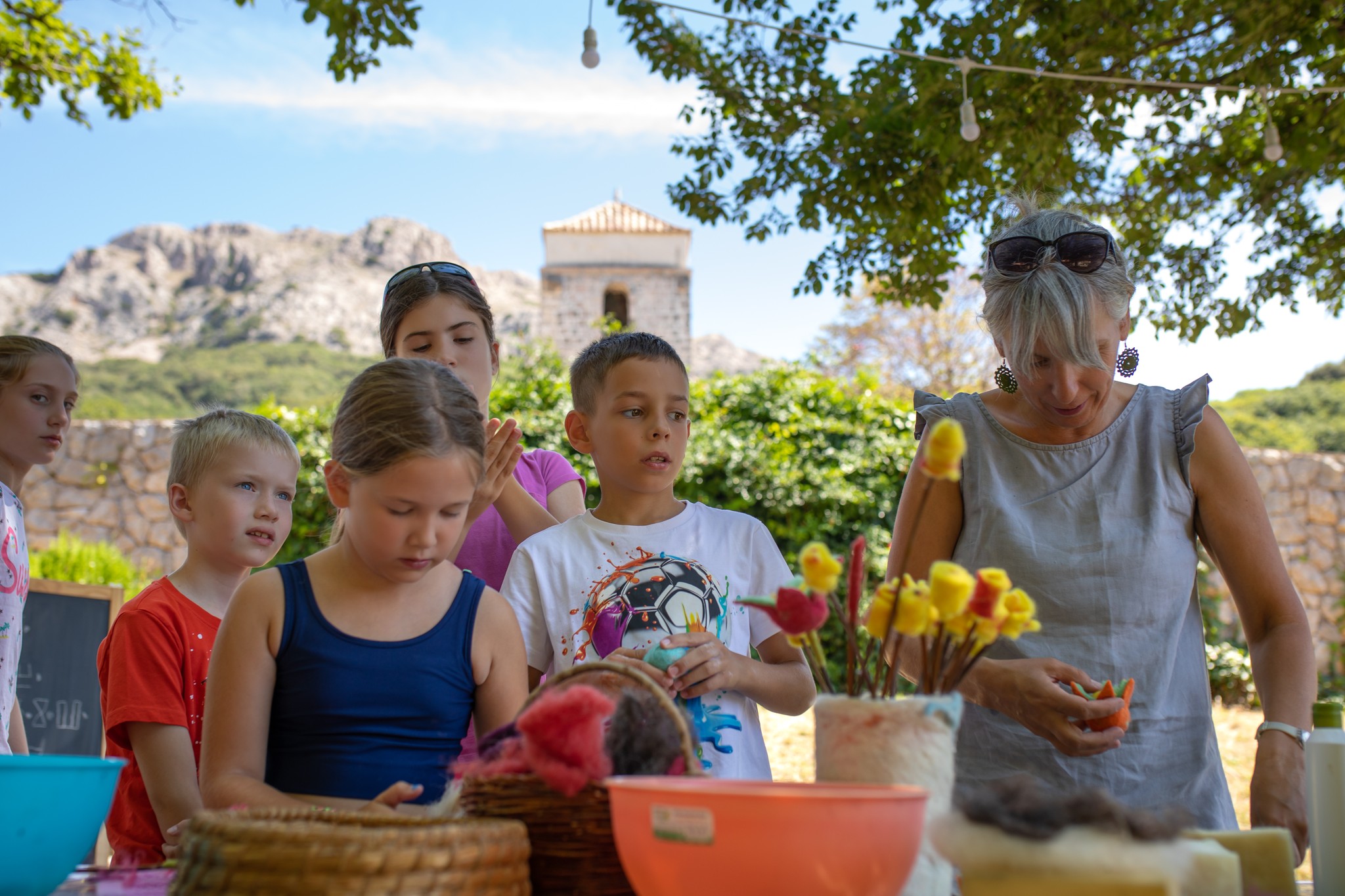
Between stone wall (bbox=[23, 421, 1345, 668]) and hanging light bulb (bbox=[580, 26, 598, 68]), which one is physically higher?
hanging light bulb (bbox=[580, 26, 598, 68])

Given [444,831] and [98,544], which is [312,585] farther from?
[98,544]

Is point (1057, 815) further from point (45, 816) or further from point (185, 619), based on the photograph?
point (185, 619)

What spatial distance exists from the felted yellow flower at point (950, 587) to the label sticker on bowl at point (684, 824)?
1.00 feet

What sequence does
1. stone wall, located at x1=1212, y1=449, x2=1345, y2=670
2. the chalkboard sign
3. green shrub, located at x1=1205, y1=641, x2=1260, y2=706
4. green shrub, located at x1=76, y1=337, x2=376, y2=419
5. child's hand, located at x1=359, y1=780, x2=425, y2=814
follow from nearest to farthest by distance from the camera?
child's hand, located at x1=359, y1=780, x2=425, y2=814 < the chalkboard sign < green shrub, located at x1=1205, y1=641, x2=1260, y2=706 < stone wall, located at x1=1212, y1=449, x2=1345, y2=670 < green shrub, located at x1=76, y1=337, x2=376, y2=419

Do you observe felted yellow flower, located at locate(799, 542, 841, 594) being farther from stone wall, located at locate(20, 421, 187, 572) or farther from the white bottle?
stone wall, located at locate(20, 421, 187, 572)

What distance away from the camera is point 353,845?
0.81 m

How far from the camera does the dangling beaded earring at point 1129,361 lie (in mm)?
2020

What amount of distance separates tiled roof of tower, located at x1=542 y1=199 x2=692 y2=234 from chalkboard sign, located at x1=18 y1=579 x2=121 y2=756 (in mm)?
22558

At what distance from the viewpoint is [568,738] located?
96cm

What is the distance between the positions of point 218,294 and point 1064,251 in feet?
249

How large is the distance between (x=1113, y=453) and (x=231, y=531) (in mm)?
1914

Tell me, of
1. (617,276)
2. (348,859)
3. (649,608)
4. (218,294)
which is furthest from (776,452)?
(218,294)

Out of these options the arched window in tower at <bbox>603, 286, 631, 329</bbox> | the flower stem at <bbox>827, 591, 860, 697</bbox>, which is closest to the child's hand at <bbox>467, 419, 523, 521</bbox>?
the flower stem at <bbox>827, 591, 860, 697</bbox>

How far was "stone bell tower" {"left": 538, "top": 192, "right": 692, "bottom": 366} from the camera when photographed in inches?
1047
